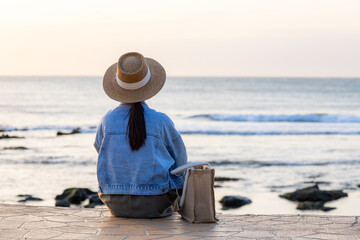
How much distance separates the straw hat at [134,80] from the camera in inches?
191

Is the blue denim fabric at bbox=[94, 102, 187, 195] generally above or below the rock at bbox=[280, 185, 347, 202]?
above

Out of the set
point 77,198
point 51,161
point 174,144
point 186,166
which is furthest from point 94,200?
point 51,161

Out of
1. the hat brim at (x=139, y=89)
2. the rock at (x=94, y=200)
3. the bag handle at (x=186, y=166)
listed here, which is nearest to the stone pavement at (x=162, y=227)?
the bag handle at (x=186, y=166)

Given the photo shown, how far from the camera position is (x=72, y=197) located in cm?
902

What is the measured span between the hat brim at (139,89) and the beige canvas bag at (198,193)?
666 millimetres

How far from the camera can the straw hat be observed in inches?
191

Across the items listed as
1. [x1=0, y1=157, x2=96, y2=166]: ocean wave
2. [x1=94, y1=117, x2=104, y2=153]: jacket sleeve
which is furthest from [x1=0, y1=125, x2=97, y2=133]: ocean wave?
[x1=94, y1=117, x2=104, y2=153]: jacket sleeve

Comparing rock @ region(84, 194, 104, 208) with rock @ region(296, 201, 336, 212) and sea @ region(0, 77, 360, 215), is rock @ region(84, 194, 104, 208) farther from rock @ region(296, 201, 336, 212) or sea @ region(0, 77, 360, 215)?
rock @ region(296, 201, 336, 212)

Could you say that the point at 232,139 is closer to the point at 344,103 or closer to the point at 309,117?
the point at 309,117

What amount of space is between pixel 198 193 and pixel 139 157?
22.0 inches

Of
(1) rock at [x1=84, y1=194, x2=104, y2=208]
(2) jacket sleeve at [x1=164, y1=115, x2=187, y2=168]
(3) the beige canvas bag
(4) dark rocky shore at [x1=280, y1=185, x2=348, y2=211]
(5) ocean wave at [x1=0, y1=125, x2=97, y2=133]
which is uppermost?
(2) jacket sleeve at [x1=164, y1=115, x2=187, y2=168]

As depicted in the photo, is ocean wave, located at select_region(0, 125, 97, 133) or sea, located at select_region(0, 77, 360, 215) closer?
sea, located at select_region(0, 77, 360, 215)

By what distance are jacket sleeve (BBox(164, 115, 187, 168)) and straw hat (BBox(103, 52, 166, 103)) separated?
31cm

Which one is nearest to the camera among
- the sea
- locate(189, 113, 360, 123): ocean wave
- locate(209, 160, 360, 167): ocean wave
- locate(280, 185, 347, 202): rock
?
locate(280, 185, 347, 202): rock
